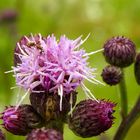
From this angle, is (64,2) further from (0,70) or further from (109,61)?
(109,61)

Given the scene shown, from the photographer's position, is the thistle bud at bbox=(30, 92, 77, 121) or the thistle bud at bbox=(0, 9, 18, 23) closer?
the thistle bud at bbox=(30, 92, 77, 121)

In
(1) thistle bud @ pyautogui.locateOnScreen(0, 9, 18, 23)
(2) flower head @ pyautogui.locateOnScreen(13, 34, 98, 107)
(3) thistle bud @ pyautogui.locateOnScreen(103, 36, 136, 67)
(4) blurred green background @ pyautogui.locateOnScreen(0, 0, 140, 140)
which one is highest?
(2) flower head @ pyautogui.locateOnScreen(13, 34, 98, 107)

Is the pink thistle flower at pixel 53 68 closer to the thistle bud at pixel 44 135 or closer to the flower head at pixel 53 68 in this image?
the flower head at pixel 53 68

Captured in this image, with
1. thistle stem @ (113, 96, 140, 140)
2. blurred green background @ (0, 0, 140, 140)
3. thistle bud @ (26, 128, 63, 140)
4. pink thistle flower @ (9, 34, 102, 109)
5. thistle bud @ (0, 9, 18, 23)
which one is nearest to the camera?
thistle bud @ (26, 128, 63, 140)

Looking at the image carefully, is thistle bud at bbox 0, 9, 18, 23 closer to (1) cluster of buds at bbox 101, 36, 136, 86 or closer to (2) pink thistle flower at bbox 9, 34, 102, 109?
(1) cluster of buds at bbox 101, 36, 136, 86

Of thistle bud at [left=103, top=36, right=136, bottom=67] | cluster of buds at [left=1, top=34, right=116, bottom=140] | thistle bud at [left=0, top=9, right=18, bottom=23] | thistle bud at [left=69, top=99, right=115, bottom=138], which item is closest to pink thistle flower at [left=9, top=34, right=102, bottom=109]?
cluster of buds at [left=1, top=34, right=116, bottom=140]

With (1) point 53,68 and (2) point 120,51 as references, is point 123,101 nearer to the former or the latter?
(2) point 120,51
